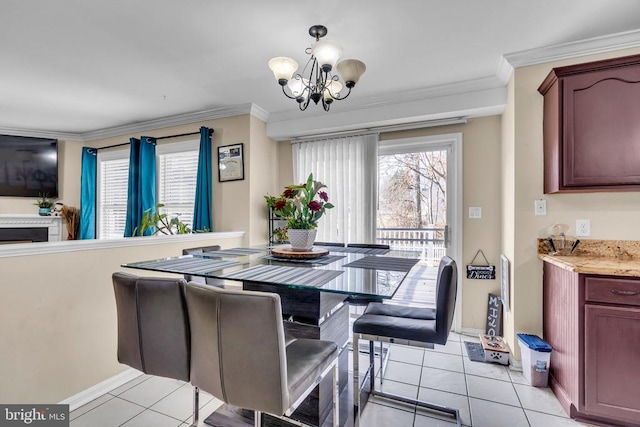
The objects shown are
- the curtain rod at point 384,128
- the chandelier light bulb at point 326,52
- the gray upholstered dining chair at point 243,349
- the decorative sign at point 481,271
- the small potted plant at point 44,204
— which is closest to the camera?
the gray upholstered dining chair at point 243,349

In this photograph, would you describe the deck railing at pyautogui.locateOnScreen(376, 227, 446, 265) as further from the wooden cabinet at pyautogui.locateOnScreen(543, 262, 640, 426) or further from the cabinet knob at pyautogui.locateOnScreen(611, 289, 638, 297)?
the cabinet knob at pyautogui.locateOnScreen(611, 289, 638, 297)

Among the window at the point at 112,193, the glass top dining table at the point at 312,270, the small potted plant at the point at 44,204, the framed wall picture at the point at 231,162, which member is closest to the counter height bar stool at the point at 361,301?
the glass top dining table at the point at 312,270

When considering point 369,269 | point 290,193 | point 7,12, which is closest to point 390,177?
point 290,193

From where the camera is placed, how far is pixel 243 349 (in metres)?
1.05

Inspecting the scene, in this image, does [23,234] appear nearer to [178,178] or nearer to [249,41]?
[178,178]

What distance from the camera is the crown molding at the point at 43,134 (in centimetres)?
432

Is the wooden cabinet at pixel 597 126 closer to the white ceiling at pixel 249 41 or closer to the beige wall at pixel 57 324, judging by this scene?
the white ceiling at pixel 249 41

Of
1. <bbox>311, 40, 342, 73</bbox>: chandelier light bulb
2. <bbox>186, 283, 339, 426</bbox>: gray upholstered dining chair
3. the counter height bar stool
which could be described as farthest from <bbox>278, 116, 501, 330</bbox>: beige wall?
<bbox>186, 283, 339, 426</bbox>: gray upholstered dining chair

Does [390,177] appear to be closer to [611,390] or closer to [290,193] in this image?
[290,193]

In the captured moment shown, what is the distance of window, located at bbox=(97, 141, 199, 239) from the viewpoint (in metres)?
3.98

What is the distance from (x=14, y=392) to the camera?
1.63 metres

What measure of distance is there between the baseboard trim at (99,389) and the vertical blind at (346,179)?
2.34 m

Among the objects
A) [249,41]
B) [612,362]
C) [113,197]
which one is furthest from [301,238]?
[113,197]

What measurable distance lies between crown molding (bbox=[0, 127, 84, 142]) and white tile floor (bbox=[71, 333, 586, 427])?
14.1 ft
